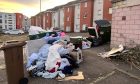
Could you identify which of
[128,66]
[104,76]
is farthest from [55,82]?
[128,66]

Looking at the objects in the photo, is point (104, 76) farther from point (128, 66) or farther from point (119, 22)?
point (119, 22)

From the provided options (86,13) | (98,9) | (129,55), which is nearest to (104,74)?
(129,55)

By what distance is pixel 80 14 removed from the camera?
39719mm

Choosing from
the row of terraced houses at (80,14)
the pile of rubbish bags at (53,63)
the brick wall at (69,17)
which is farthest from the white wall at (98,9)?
the pile of rubbish bags at (53,63)

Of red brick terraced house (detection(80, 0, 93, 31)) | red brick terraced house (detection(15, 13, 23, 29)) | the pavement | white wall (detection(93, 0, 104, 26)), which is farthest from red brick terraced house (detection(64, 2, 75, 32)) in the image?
red brick terraced house (detection(15, 13, 23, 29))

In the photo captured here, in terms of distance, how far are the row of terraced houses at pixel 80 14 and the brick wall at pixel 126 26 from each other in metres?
18.8

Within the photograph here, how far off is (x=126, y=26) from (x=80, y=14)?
102 ft

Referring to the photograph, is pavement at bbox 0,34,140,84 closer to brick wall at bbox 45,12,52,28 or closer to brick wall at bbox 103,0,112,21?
brick wall at bbox 103,0,112,21

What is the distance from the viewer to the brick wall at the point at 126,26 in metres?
8.41

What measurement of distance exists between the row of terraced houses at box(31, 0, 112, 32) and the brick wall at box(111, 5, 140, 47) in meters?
18.8

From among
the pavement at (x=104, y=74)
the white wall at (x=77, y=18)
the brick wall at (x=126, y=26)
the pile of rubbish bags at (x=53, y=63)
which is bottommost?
the pavement at (x=104, y=74)

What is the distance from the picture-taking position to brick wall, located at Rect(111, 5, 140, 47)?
27.6 ft

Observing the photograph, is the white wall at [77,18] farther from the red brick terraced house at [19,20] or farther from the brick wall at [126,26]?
the red brick terraced house at [19,20]

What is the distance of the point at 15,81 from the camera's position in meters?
5.08
